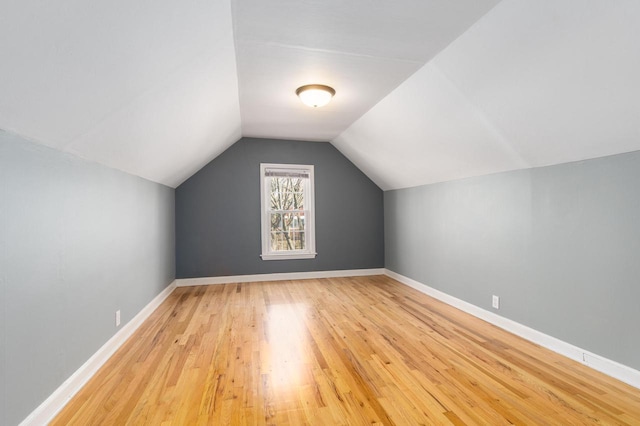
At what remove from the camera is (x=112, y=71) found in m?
1.73

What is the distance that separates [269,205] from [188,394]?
3779 millimetres

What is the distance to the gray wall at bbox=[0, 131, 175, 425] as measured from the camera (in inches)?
63.1

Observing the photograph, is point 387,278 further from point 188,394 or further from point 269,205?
point 188,394

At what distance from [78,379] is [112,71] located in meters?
2.01

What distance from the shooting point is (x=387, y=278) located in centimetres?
572

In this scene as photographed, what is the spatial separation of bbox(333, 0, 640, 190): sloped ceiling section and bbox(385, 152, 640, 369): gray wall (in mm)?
202

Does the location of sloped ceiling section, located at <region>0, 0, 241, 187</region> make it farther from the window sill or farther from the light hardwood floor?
the window sill

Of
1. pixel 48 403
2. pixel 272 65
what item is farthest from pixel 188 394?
pixel 272 65

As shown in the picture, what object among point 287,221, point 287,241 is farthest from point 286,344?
point 287,221

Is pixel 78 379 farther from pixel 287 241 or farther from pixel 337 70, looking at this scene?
pixel 287 241

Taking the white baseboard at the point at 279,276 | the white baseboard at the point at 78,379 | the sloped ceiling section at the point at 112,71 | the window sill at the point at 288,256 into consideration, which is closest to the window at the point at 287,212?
the window sill at the point at 288,256

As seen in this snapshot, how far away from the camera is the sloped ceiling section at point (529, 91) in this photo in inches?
67.5

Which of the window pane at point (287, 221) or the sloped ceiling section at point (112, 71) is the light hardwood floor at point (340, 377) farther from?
the window pane at point (287, 221)

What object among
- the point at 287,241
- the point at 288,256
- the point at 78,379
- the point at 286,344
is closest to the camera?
the point at 78,379
